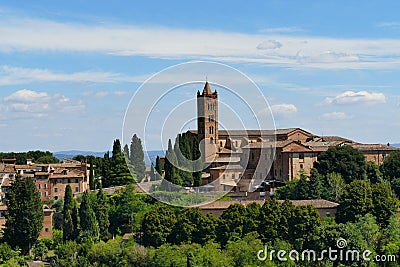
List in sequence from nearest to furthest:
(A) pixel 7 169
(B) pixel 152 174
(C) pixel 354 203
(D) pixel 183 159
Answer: (C) pixel 354 203 < (B) pixel 152 174 < (D) pixel 183 159 < (A) pixel 7 169

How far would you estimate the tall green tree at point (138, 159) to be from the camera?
29.7 metres

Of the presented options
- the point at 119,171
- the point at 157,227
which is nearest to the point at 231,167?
the point at 119,171

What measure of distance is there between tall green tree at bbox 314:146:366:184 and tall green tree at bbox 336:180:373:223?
188 inches

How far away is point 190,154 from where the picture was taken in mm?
31406

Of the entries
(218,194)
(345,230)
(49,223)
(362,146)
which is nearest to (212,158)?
(218,194)

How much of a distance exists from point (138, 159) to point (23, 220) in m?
6.99

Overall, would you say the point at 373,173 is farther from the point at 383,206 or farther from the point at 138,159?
the point at 138,159

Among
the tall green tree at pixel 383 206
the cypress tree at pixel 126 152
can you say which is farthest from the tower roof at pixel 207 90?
the tall green tree at pixel 383 206

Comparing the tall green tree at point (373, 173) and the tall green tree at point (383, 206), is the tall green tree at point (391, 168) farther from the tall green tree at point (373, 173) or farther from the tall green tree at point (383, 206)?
the tall green tree at point (383, 206)

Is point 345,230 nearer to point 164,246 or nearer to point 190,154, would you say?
point 164,246

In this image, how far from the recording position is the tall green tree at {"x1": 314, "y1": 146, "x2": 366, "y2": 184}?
2945cm

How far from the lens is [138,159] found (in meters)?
30.7

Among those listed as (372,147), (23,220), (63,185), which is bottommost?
(23,220)

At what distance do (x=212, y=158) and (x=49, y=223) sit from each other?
956 centimetres
